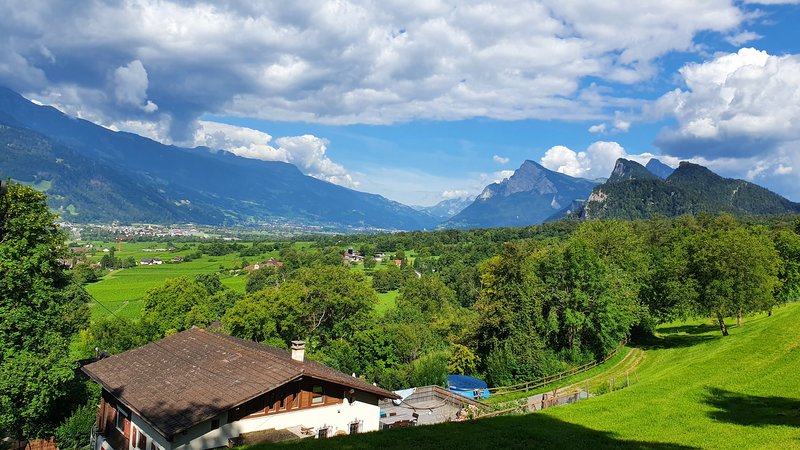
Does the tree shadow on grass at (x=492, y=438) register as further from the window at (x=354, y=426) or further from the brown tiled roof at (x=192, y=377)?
the window at (x=354, y=426)

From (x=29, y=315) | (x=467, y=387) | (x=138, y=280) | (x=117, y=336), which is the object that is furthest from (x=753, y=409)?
(x=138, y=280)

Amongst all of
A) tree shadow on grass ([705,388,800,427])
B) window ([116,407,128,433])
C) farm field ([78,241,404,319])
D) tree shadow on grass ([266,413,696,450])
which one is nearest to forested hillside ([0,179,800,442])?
window ([116,407,128,433])

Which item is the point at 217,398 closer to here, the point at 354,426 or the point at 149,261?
the point at 354,426

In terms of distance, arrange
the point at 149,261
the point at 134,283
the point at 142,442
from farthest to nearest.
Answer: the point at 149,261 < the point at 134,283 < the point at 142,442

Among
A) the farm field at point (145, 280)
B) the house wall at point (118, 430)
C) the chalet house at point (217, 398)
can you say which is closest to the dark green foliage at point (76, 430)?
the house wall at point (118, 430)

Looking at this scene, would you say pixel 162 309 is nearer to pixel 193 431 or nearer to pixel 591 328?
pixel 193 431

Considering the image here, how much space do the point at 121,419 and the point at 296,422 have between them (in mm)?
10206

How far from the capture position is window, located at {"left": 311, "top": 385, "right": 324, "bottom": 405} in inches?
997

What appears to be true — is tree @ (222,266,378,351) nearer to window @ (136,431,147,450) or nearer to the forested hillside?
the forested hillside

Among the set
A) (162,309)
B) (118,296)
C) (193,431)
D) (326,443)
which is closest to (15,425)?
(193,431)

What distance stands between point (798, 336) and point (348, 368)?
36271 millimetres

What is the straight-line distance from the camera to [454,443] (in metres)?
15.9

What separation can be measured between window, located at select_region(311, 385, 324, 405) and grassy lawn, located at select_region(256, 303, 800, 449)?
8.56 m

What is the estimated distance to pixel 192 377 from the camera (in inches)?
965
